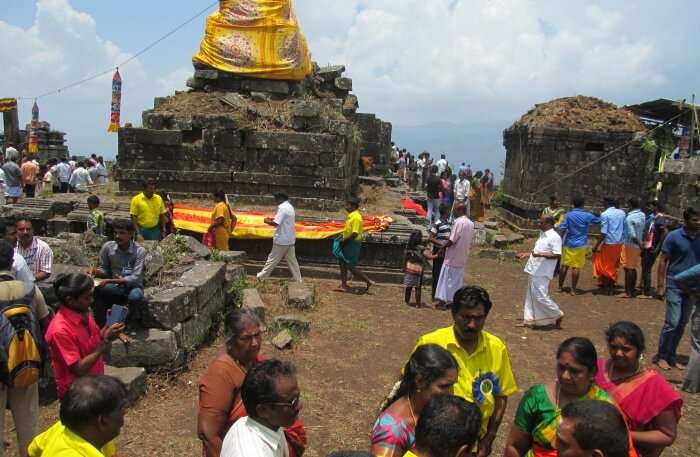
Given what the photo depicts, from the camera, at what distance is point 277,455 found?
2.31 m

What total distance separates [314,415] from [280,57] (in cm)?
1019

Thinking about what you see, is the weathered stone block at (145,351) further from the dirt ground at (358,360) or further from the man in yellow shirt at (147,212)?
the man in yellow shirt at (147,212)

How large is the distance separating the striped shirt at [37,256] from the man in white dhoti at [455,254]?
514 cm

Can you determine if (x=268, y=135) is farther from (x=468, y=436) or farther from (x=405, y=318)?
(x=468, y=436)

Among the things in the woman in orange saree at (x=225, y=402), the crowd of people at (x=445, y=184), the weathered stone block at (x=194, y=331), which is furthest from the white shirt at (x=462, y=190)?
the woman in orange saree at (x=225, y=402)

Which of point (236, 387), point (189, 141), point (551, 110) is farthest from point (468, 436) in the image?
point (551, 110)

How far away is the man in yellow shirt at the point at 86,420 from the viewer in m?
2.35

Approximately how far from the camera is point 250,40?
13352 millimetres

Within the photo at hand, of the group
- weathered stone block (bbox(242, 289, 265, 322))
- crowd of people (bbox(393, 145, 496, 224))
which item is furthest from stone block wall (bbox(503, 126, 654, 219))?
weathered stone block (bbox(242, 289, 265, 322))

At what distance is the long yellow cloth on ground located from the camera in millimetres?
10367

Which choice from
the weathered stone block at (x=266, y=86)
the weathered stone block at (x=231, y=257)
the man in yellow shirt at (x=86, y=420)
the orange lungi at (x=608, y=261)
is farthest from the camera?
the weathered stone block at (x=266, y=86)

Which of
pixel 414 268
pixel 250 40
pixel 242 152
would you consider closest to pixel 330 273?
pixel 414 268

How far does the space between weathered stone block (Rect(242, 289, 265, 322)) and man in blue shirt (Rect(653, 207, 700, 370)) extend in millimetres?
4820

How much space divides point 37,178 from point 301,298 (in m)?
11.7
